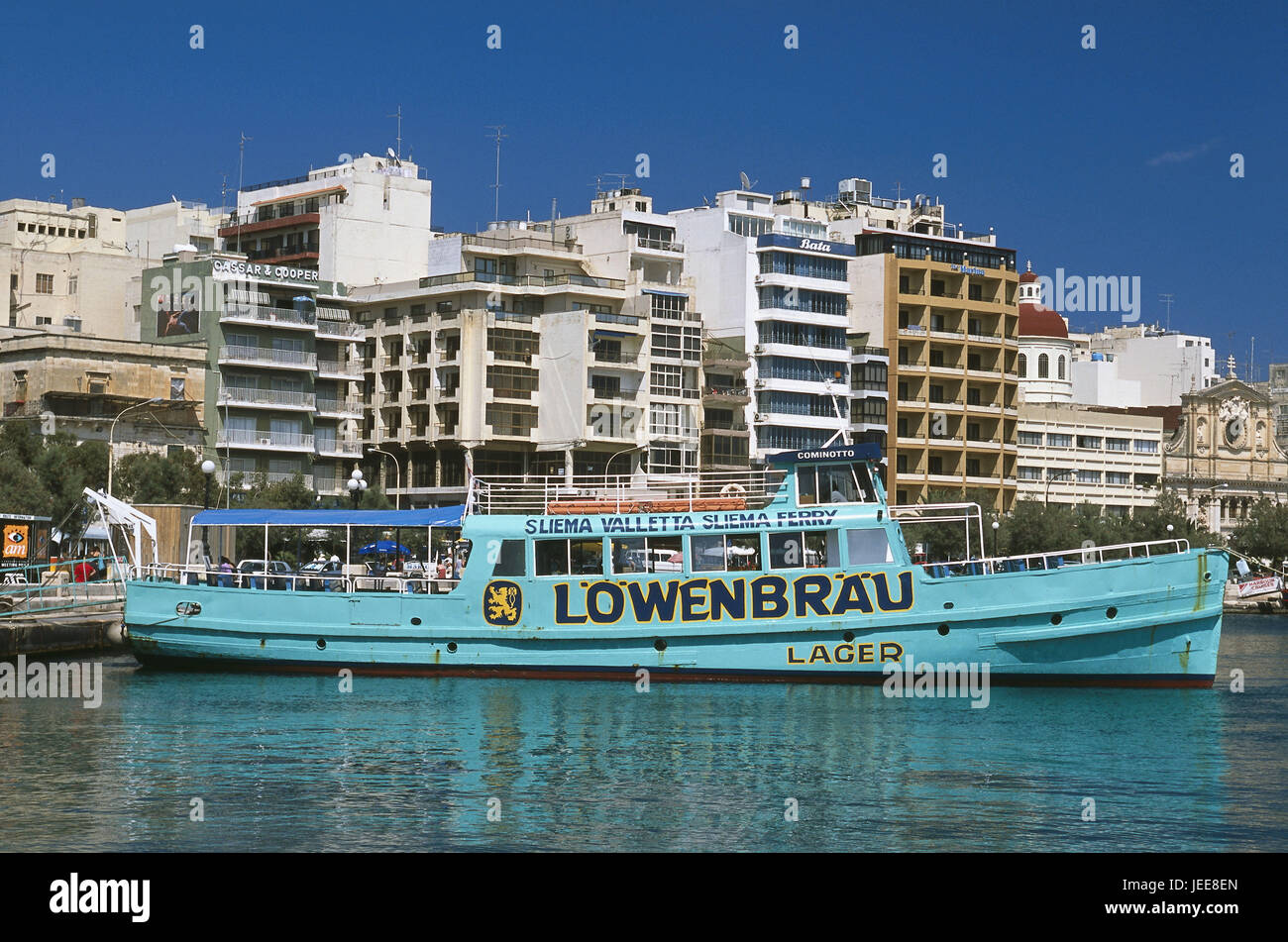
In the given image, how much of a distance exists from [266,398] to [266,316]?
431cm

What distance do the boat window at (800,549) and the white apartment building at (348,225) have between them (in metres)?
63.2

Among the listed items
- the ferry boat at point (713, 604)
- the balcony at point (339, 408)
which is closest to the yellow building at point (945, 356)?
the balcony at point (339, 408)

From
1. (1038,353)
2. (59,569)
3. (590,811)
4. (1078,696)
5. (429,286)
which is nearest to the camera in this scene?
(590,811)

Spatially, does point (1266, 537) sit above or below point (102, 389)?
below

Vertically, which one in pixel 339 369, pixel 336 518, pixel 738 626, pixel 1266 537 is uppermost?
pixel 339 369

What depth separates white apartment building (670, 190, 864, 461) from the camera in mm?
102312

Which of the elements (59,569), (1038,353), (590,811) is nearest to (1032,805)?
(590,811)

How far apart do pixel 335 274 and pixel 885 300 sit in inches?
1370

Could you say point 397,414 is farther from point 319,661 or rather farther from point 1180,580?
point 1180,580

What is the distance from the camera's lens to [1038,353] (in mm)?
136125

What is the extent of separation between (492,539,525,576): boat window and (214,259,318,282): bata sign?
52.6m

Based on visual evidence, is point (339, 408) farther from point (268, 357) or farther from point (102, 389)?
point (102, 389)

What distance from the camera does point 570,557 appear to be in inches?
1577

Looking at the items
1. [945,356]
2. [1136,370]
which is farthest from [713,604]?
[1136,370]
